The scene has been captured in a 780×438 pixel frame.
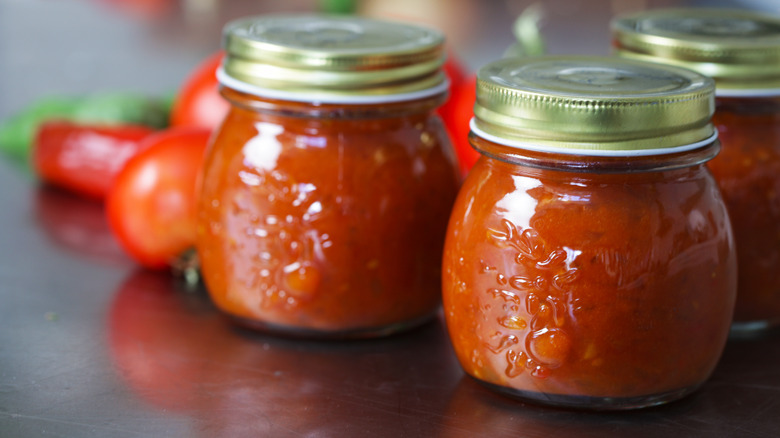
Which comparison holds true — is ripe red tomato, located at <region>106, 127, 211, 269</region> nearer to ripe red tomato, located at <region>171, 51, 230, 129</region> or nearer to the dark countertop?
the dark countertop

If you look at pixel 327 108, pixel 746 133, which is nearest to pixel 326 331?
pixel 327 108

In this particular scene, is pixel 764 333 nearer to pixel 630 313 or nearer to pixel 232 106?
pixel 630 313

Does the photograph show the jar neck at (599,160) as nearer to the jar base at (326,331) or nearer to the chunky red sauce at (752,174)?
the chunky red sauce at (752,174)

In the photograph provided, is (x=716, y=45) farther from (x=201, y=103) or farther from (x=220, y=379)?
(x=201, y=103)

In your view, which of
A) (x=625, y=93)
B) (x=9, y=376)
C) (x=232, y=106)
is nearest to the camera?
(x=625, y=93)

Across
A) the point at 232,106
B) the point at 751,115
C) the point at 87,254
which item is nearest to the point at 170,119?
the point at 87,254

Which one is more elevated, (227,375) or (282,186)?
(282,186)

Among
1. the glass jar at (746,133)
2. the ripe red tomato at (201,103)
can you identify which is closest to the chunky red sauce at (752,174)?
the glass jar at (746,133)
